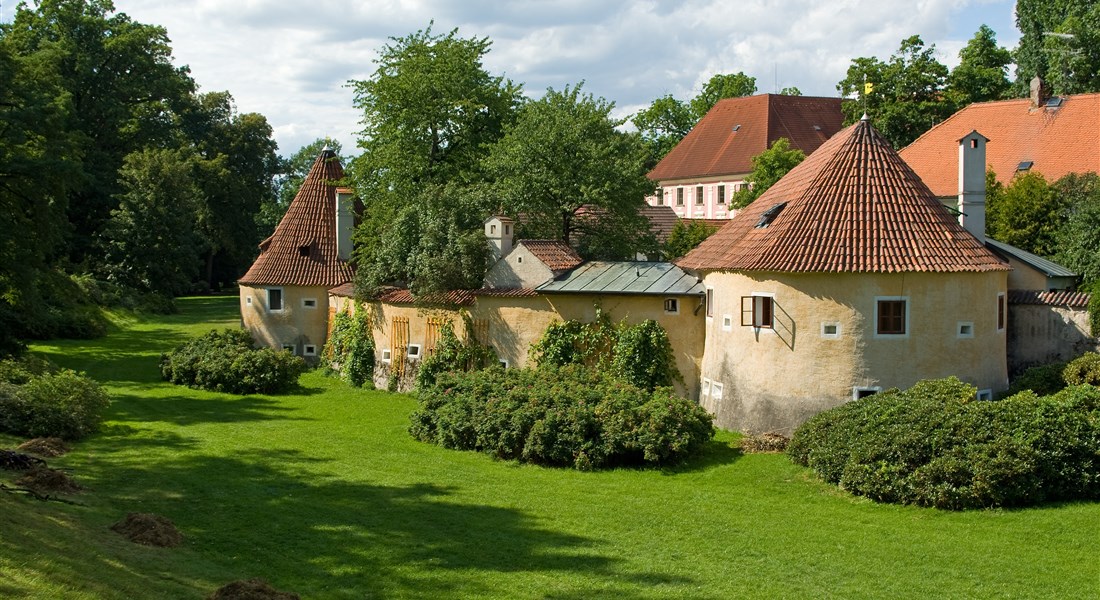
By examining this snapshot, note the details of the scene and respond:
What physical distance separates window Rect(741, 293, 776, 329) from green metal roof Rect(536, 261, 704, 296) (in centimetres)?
238

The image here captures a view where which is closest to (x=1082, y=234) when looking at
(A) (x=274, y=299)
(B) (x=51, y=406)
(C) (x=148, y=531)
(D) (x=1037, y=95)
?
(D) (x=1037, y=95)

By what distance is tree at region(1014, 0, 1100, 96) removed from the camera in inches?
1754

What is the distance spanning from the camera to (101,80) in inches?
2311

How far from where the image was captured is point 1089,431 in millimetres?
17484

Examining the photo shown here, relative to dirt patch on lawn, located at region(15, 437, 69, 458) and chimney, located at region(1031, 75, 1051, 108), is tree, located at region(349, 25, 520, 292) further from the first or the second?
chimney, located at region(1031, 75, 1051, 108)

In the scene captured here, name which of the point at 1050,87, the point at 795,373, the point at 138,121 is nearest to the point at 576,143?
the point at 795,373

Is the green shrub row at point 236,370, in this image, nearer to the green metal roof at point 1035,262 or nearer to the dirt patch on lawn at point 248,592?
the dirt patch on lawn at point 248,592

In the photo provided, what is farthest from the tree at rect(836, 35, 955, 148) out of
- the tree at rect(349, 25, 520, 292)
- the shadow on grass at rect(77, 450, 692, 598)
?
the shadow on grass at rect(77, 450, 692, 598)

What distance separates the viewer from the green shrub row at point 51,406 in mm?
23312

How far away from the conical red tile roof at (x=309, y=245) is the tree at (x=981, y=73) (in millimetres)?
28880

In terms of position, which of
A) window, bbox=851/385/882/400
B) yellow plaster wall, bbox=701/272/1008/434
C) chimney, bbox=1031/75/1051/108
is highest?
chimney, bbox=1031/75/1051/108

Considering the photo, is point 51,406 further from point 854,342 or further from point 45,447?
point 854,342

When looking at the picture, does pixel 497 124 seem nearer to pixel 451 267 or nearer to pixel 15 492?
pixel 451 267

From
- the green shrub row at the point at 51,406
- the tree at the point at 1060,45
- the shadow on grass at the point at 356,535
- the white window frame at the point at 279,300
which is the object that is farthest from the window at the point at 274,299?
the tree at the point at 1060,45
